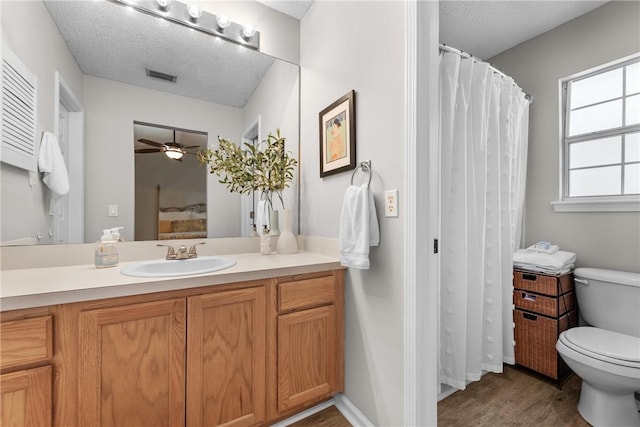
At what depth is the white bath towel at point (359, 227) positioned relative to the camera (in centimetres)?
129

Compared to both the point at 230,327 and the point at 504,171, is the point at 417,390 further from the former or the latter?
the point at 504,171

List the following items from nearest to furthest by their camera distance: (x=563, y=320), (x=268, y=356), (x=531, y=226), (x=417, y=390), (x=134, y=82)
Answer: (x=417, y=390) → (x=268, y=356) → (x=134, y=82) → (x=563, y=320) → (x=531, y=226)

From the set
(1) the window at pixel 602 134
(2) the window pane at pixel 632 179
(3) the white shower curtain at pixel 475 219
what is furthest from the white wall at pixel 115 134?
(2) the window pane at pixel 632 179

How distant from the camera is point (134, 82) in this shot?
156cm

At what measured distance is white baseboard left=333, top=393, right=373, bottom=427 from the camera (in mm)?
1415

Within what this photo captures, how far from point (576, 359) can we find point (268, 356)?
5.21ft

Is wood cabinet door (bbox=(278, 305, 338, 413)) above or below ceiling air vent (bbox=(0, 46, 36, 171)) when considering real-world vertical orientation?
below

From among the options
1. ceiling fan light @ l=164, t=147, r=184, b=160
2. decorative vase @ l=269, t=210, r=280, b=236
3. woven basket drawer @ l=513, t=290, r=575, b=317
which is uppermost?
ceiling fan light @ l=164, t=147, r=184, b=160

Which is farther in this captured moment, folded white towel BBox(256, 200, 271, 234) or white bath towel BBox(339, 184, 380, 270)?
folded white towel BBox(256, 200, 271, 234)

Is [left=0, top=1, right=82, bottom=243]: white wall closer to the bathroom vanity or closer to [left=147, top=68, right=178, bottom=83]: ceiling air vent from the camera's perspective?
the bathroom vanity

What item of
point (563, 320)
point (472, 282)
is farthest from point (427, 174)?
point (563, 320)

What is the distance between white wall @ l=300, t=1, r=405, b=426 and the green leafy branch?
33 centimetres

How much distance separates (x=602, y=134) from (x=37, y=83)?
3514 millimetres

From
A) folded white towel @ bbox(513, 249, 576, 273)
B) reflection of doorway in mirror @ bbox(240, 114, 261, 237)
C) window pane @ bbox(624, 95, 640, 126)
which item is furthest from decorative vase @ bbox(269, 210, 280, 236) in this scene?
window pane @ bbox(624, 95, 640, 126)
